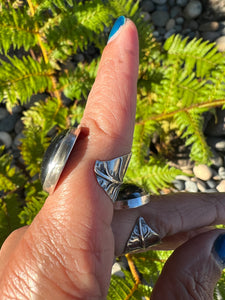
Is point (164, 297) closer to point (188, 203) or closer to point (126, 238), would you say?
point (126, 238)

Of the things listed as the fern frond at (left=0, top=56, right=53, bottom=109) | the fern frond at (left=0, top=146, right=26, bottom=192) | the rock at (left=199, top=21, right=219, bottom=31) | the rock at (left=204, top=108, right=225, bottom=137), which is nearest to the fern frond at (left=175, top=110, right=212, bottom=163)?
the rock at (left=204, top=108, right=225, bottom=137)

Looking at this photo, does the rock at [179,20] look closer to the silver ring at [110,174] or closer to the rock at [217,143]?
the rock at [217,143]

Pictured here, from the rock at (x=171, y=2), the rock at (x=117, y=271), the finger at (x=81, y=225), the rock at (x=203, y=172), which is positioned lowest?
the rock at (x=117, y=271)

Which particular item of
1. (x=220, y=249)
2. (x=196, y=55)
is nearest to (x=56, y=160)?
(x=220, y=249)

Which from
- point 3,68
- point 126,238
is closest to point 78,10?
point 3,68

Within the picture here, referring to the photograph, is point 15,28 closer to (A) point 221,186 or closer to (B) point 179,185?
(B) point 179,185

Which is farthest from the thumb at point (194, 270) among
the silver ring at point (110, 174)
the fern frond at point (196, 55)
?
the fern frond at point (196, 55)
